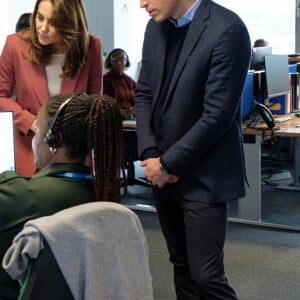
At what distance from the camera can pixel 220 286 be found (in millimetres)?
1810

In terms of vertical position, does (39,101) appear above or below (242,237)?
above

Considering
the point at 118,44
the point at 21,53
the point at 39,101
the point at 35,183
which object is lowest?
the point at 35,183

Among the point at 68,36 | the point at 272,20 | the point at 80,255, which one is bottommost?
the point at 80,255

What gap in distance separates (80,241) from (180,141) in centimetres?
75

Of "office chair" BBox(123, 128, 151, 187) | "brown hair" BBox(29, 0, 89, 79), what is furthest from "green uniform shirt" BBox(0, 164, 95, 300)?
"office chair" BBox(123, 128, 151, 187)

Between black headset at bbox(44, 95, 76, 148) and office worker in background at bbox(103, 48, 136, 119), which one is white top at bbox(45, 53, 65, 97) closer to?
black headset at bbox(44, 95, 76, 148)

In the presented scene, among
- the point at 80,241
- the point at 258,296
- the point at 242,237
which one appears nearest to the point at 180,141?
the point at 80,241

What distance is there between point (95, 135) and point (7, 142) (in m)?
0.43

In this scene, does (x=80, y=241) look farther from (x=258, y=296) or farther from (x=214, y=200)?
(x=258, y=296)

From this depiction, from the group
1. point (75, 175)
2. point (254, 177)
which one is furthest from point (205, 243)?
point (254, 177)

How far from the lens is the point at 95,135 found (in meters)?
1.43

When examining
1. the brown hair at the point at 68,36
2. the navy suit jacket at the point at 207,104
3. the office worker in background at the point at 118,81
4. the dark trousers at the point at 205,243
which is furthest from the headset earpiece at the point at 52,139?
the office worker in background at the point at 118,81

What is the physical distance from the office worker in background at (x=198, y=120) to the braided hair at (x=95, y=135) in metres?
0.35

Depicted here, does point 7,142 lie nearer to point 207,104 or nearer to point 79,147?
point 79,147
